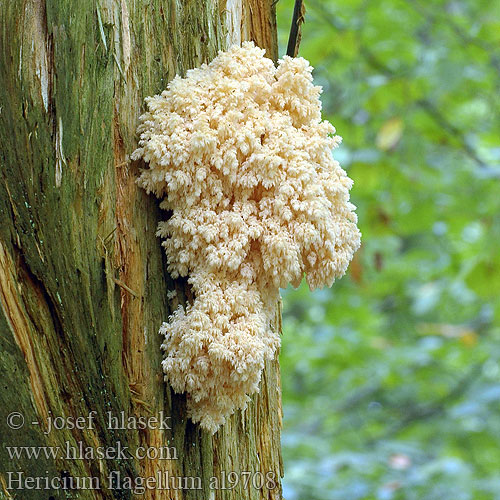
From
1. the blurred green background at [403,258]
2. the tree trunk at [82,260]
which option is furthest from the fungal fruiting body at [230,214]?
the blurred green background at [403,258]

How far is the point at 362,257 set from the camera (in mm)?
5512

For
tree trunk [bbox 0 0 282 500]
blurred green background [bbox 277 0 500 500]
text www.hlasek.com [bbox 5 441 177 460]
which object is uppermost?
blurred green background [bbox 277 0 500 500]

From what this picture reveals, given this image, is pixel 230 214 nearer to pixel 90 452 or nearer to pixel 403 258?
pixel 90 452

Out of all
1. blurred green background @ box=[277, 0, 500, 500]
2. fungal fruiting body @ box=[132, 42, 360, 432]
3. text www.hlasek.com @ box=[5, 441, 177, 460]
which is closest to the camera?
text www.hlasek.com @ box=[5, 441, 177, 460]

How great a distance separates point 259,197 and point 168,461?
30.9 inches

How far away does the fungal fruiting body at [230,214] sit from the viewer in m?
1.59

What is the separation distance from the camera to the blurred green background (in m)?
4.51

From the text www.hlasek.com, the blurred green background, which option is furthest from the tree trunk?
the blurred green background

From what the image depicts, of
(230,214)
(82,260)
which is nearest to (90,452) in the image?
(82,260)

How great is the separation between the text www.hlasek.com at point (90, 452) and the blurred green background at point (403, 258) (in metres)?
2.60

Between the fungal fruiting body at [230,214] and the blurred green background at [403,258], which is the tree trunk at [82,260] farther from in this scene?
the blurred green background at [403,258]

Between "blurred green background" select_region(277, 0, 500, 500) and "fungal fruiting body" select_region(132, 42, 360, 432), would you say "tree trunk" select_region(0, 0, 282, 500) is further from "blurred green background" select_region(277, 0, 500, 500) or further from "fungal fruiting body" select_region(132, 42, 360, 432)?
"blurred green background" select_region(277, 0, 500, 500)

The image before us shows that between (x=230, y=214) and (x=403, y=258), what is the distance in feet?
18.3

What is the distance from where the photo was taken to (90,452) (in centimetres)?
150
